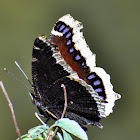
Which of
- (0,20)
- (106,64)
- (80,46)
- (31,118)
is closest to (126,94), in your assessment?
(106,64)

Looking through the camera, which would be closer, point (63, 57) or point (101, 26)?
point (63, 57)

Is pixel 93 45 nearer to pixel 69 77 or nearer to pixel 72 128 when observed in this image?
pixel 69 77

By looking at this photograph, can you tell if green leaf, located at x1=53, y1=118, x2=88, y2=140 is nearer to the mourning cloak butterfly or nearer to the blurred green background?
the mourning cloak butterfly

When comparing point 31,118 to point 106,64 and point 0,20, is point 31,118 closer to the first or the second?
point 106,64

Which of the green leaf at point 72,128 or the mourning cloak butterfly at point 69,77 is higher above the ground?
the mourning cloak butterfly at point 69,77

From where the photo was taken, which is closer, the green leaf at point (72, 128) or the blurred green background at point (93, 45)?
the green leaf at point (72, 128)

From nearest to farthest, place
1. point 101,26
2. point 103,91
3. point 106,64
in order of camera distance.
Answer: point 103,91
point 106,64
point 101,26

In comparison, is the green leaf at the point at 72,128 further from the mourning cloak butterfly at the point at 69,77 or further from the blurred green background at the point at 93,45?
the blurred green background at the point at 93,45

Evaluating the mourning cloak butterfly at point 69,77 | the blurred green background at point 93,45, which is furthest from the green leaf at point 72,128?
the blurred green background at point 93,45
